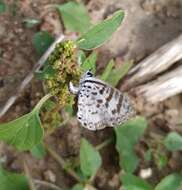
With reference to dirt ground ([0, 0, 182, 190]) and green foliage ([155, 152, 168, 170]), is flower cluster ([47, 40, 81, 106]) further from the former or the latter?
green foliage ([155, 152, 168, 170])

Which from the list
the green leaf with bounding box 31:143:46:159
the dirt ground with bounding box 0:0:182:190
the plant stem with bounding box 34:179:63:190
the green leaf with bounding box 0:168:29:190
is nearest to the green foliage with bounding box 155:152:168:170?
the dirt ground with bounding box 0:0:182:190

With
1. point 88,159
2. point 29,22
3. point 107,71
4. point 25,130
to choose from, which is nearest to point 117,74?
point 107,71

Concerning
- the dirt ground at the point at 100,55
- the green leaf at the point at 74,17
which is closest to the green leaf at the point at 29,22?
the dirt ground at the point at 100,55

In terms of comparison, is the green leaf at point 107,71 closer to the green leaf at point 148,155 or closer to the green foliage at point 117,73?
the green foliage at point 117,73

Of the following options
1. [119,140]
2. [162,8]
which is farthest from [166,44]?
[119,140]

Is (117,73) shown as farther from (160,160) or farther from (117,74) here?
(160,160)

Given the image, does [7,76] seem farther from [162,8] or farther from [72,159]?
[162,8]

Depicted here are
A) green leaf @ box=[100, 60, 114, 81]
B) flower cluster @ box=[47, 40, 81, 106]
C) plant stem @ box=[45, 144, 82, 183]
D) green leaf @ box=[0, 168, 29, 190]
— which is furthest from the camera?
plant stem @ box=[45, 144, 82, 183]
